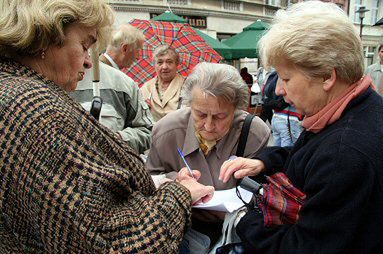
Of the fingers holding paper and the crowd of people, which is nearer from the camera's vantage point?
the crowd of people

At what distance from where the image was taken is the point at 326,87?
1135mm

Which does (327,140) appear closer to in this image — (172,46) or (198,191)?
(198,191)

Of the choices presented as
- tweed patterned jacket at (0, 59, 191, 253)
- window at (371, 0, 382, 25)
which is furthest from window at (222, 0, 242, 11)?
tweed patterned jacket at (0, 59, 191, 253)

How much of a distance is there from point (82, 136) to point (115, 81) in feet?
5.00

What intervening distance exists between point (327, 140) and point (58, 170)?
2.78 feet

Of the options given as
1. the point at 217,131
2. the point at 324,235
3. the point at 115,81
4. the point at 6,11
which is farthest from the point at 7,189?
the point at 115,81

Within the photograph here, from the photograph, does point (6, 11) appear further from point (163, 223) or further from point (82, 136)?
point (163, 223)

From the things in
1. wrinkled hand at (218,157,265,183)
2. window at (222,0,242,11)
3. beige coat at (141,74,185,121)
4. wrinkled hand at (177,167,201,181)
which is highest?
window at (222,0,242,11)

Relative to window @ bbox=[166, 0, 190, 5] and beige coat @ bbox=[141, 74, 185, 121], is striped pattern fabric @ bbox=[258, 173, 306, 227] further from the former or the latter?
window @ bbox=[166, 0, 190, 5]

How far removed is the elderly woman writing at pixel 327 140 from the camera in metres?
0.97

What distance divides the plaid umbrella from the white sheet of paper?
3535mm

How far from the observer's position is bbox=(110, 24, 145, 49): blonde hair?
300 cm

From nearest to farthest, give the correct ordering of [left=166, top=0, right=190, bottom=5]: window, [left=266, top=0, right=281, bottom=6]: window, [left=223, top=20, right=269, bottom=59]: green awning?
1. [left=223, top=20, right=269, bottom=59]: green awning
2. [left=166, top=0, right=190, bottom=5]: window
3. [left=266, top=0, right=281, bottom=6]: window

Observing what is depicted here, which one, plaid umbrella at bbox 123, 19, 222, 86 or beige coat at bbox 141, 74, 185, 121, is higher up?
plaid umbrella at bbox 123, 19, 222, 86
